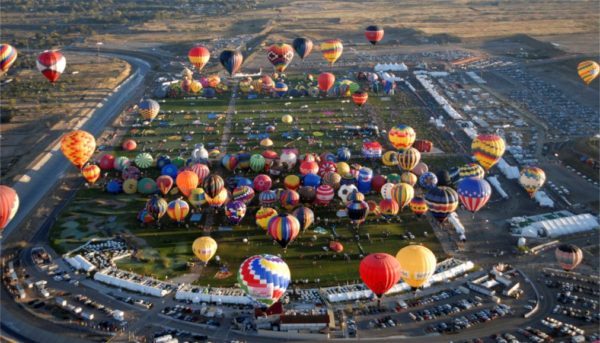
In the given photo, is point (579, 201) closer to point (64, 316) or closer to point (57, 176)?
point (64, 316)

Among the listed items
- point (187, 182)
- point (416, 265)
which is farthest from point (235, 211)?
point (416, 265)

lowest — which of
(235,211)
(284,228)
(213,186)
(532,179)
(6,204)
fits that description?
(235,211)

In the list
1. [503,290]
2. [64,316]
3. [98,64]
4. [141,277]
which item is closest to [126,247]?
[141,277]

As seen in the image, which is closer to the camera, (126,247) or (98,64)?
(126,247)

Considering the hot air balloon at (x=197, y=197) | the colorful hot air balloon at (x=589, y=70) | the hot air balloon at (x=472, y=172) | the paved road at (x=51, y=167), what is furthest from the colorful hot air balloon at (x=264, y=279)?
the colorful hot air balloon at (x=589, y=70)

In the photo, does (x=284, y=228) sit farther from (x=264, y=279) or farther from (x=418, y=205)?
(x=418, y=205)

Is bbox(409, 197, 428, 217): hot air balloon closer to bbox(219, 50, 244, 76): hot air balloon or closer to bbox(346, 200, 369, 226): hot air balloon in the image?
bbox(346, 200, 369, 226): hot air balloon
